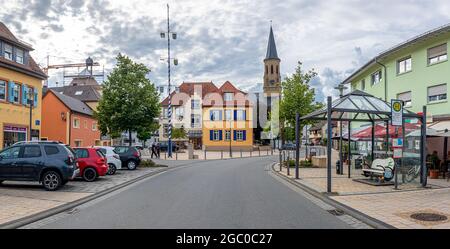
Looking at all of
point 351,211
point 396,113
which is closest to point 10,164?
point 351,211

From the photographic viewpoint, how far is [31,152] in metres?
13.6

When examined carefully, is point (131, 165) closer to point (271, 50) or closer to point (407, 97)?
point (407, 97)

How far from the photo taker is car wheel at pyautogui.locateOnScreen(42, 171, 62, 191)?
13266mm

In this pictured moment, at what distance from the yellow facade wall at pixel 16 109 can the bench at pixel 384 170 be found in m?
22.1

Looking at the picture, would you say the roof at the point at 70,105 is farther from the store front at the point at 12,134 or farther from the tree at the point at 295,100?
the tree at the point at 295,100

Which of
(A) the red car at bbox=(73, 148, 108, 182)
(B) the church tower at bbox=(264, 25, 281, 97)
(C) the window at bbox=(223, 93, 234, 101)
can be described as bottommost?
(A) the red car at bbox=(73, 148, 108, 182)

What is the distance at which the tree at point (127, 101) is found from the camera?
87.2ft

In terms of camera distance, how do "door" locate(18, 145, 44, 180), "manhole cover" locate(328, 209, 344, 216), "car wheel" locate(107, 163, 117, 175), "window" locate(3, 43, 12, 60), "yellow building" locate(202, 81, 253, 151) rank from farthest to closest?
"yellow building" locate(202, 81, 253, 151) → "window" locate(3, 43, 12, 60) → "car wheel" locate(107, 163, 117, 175) → "door" locate(18, 145, 44, 180) → "manhole cover" locate(328, 209, 344, 216)

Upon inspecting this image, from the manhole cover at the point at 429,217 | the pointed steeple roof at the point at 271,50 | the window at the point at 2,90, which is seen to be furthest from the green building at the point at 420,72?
the pointed steeple roof at the point at 271,50

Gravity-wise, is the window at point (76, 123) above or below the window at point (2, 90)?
below

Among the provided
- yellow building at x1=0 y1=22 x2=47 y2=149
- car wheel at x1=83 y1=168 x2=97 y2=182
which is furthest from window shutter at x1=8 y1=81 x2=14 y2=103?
car wheel at x1=83 y1=168 x2=97 y2=182

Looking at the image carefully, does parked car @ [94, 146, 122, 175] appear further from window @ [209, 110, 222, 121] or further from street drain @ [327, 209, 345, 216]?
window @ [209, 110, 222, 121]

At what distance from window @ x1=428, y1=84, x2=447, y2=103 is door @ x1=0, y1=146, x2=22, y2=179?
21099 millimetres
